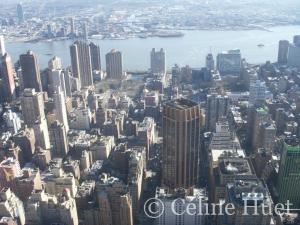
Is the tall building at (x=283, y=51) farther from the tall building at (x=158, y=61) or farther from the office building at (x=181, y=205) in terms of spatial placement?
the office building at (x=181, y=205)

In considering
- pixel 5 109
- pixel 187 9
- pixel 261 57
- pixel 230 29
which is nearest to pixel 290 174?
pixel 5 109

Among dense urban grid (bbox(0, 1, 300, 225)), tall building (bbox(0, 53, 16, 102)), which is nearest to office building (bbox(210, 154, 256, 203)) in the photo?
dense urban grid (bbox(0, 1, 300, 225))

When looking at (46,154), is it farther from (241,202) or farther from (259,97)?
(259,97)

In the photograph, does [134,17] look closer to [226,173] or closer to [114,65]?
[114,65]

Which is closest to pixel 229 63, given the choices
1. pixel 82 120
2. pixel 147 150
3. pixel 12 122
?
pixel 82 120

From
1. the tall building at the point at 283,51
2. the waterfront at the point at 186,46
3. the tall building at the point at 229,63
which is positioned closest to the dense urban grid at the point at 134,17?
the waterfront at the point at 186,46

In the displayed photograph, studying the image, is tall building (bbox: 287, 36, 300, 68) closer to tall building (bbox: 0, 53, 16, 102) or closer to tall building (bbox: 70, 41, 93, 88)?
tall building (bbox: 70, 41, 93, 88)
